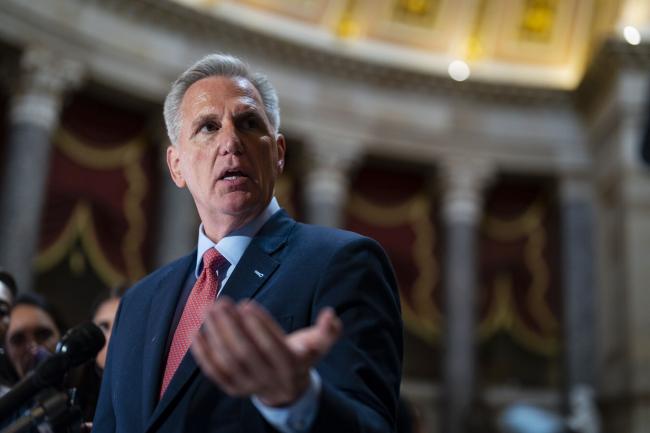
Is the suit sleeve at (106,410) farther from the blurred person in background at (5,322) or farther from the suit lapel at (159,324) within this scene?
the blurred person in background at (5,322)

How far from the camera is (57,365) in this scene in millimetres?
1932

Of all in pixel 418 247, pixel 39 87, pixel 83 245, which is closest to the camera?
pixel 39 87

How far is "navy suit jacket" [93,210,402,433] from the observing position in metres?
1.57

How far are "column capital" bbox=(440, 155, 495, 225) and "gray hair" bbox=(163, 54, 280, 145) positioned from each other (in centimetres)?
1253

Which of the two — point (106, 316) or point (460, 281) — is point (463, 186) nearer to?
point (460, 281)

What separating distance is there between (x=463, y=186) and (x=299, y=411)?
13356mm

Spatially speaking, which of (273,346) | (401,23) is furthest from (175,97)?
(401,23)

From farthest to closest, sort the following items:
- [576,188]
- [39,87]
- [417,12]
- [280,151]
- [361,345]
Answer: [417,12]
[576,188]
[39,87]
[280,151]
[361,345]

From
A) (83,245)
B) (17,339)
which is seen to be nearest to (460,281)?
(83,245)

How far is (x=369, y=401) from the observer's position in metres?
1.57

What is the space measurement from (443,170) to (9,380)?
12.1 m

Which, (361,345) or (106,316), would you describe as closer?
(361,345)

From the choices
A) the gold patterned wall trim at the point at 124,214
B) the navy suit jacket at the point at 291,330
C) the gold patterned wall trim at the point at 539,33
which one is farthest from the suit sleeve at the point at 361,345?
the gold patterned wall trim at the point at 539,33

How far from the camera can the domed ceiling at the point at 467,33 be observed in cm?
1487
